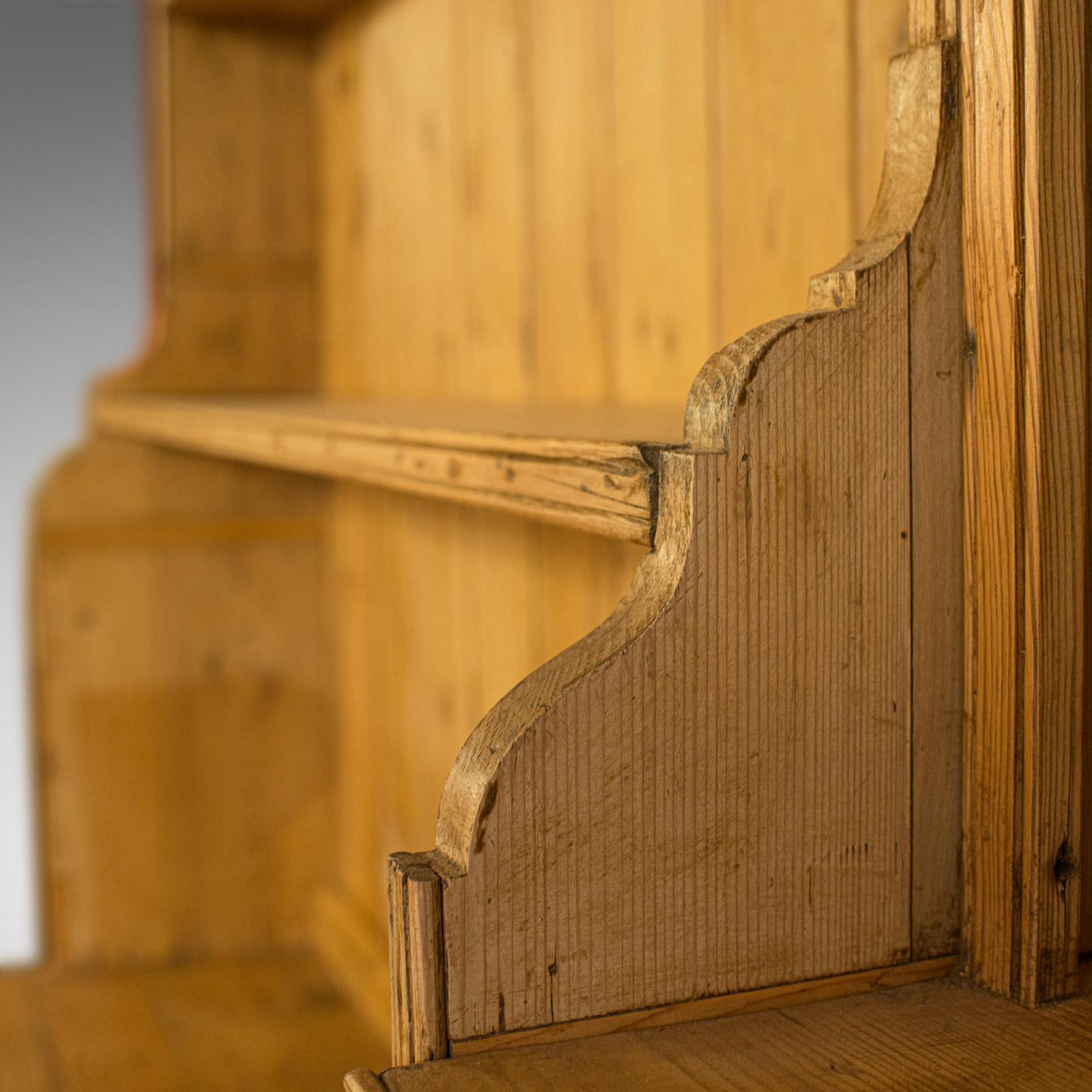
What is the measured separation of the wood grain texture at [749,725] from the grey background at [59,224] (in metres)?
1.96

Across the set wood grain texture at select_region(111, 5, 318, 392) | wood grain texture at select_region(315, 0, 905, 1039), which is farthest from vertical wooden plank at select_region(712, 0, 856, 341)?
wood grain texture at select_region(111, 5, 318, 392)

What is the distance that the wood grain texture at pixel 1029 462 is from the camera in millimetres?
592

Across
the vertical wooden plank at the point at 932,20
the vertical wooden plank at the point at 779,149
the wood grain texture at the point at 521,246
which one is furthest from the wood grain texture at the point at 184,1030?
the vertical wooden plank at the point at 932,20

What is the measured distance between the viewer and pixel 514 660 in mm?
1311

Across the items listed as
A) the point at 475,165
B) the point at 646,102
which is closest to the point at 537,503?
the point at 646,102

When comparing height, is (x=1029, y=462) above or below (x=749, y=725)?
above

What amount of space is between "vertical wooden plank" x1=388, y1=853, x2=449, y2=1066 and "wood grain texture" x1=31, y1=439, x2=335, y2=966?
49.1 inches

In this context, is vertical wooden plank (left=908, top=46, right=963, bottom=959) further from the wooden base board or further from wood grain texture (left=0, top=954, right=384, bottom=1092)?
wood grain texture (left=0, top=954, right=384, bottom=1092)

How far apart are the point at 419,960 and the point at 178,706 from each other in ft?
4.16

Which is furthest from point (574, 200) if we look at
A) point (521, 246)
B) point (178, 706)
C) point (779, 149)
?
point (178, 706)

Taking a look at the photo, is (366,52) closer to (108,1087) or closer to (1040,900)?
(108,1087)

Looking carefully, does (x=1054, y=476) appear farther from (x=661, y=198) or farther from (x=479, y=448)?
(x=661, y=198)

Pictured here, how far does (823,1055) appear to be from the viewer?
57 cm

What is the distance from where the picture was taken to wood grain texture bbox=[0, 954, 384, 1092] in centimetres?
152
